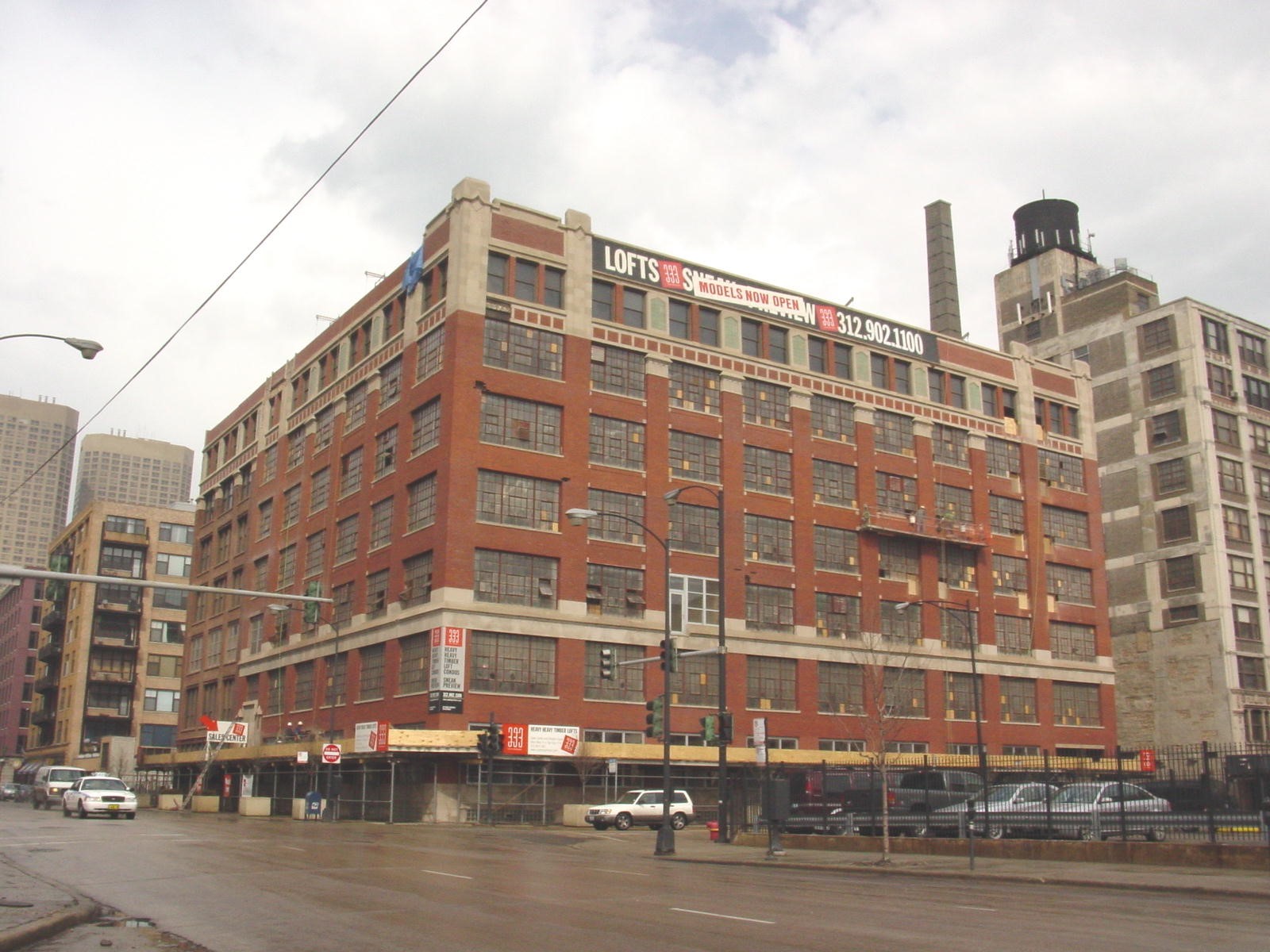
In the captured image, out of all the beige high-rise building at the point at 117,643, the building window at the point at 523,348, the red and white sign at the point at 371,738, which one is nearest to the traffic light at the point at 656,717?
the red and white sign at the point at 371,738

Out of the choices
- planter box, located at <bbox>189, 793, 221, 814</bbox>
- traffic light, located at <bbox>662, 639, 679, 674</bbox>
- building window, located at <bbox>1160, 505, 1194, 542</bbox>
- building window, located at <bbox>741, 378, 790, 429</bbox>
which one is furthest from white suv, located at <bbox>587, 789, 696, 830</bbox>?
building window, located at <bbox>1160, 505, 1194, 542</bbox>

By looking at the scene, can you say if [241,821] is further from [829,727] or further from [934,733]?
[934,733]

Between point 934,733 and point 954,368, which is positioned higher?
point 954,368

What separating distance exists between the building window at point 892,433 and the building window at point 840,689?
13.2 metres

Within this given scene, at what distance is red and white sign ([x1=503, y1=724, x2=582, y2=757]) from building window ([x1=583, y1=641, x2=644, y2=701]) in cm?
318

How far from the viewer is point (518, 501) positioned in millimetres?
55906

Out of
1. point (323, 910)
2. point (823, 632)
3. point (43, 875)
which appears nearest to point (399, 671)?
point (823, 632)

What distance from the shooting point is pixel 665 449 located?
60.8 metres

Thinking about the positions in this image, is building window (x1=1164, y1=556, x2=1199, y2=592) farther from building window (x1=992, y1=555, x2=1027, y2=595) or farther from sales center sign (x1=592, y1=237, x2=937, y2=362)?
sales center sign (x1=592, y1=237, x2=937, y2=362)

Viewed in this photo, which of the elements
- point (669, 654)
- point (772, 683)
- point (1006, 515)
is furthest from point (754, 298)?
point (669, 654)

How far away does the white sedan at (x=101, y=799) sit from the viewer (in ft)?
151

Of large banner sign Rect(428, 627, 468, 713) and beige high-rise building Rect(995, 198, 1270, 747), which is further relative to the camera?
beige high-rise building Rect(995, 198, 1270, 747)

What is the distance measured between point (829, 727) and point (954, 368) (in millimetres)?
24933

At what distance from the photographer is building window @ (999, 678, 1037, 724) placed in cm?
6944
